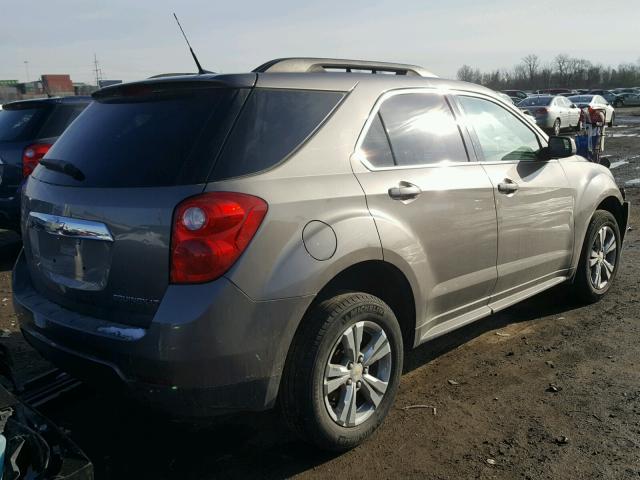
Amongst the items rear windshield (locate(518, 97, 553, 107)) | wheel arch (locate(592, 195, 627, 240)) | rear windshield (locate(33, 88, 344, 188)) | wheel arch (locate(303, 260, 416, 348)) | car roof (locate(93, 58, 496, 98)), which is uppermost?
car roof (locate(93, 58, 496, 98))

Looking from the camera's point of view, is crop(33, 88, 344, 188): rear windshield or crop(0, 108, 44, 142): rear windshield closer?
crop(33, 88, 344, 188): rear windshield

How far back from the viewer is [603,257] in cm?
496

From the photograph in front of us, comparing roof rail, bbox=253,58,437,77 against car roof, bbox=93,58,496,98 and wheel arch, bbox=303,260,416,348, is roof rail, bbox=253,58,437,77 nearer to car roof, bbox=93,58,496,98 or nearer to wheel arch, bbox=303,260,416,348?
car roof, bbox=93,58,496,98

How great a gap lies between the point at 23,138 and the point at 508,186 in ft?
16.7

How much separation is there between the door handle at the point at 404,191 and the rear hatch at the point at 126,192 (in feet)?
2.98

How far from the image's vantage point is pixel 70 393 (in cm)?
321

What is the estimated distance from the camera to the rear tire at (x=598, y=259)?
15.5ft

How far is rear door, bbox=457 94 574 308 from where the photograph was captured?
3775 millimetres

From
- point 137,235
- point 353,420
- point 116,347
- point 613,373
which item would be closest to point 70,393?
point 116,347

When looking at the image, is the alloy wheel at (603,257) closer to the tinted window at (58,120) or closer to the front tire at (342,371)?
the front tire at (342,371)

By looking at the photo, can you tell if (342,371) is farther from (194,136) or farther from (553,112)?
(553,112)

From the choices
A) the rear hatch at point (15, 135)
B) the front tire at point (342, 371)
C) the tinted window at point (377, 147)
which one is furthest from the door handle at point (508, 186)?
the rear hatch at point (15, 135)

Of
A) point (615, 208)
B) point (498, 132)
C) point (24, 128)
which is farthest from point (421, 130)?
point (24, 128)

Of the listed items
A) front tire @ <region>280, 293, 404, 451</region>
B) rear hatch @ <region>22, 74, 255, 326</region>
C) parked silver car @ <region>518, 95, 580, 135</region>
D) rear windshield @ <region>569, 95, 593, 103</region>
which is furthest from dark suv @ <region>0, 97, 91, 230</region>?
rear windshield @ <region>569, 95, 593, 103</region>
